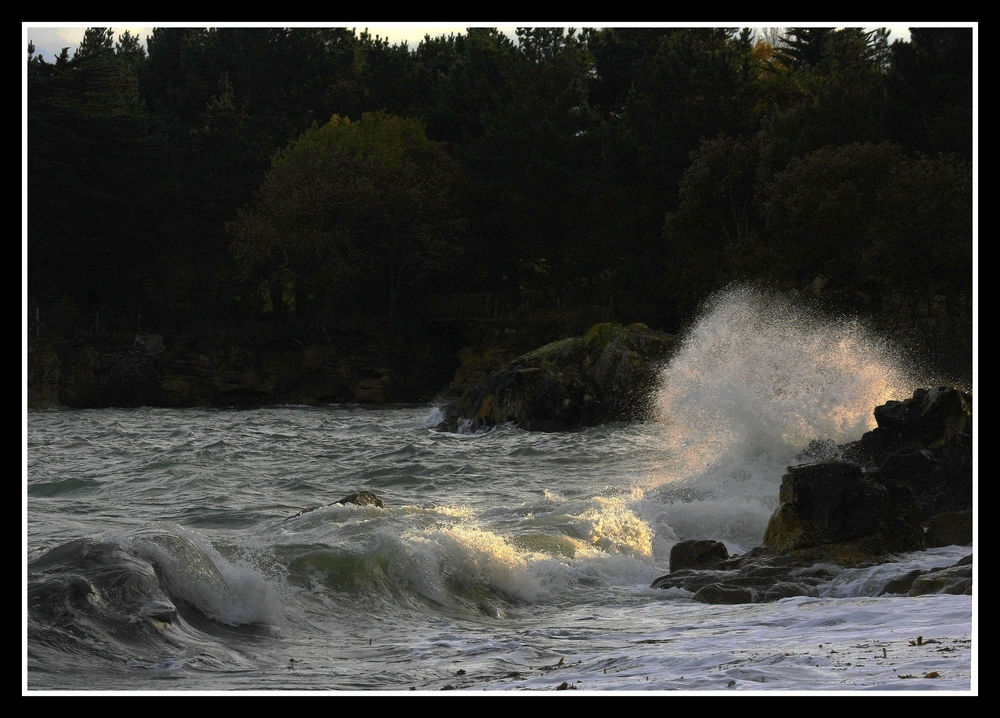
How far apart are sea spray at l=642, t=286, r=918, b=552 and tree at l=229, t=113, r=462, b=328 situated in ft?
60.8

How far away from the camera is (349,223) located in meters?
38.1

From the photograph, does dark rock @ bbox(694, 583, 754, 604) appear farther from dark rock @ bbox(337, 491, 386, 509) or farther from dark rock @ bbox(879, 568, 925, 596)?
dark rock @ bbox(337, 491, 386, 509)

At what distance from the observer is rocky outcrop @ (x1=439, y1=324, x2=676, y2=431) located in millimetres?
25266

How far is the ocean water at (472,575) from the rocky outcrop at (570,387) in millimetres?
6559

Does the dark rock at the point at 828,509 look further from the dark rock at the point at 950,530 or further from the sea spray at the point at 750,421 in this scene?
the sea spray at the point at 750,421

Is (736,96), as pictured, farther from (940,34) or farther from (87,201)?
(87,201)

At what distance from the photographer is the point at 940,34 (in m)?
26.2

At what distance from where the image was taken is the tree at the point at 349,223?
37344 millimetres

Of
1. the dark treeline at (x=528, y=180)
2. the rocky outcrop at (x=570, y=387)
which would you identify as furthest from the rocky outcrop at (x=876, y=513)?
the dark treeline at (x=528, y=180)

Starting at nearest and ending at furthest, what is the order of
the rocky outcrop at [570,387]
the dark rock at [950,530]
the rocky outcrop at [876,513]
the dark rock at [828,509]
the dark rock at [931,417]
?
the rocky outcrop at [876,513]
the dark rock at [828,509]
the dark rock at [950,530]
the dark rock at [931,417]
the rocky outcrop at [570,387]


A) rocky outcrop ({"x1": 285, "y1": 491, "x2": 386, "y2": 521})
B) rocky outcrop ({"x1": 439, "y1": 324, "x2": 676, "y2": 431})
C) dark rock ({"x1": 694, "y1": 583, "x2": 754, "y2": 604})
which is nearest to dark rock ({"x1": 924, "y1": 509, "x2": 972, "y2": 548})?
dark rock ({"x1": 694, "y1": 583, "x2": 754, "y2": 604})

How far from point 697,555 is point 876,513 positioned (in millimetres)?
1501

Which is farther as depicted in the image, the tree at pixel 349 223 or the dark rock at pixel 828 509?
the tree at pixel 349 223

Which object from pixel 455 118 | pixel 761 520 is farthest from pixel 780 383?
pixel 455 118
